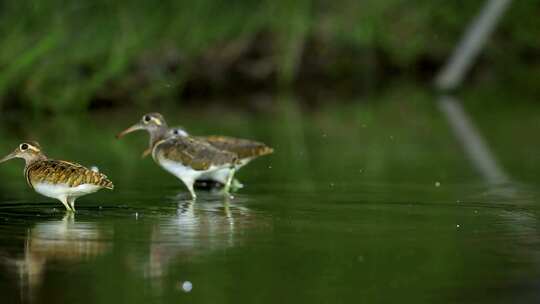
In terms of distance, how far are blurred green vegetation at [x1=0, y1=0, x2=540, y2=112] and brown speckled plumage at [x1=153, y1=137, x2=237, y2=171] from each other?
23.9 ft

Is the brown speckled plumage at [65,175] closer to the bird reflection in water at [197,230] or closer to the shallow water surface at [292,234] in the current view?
the shallow water surface at [292,234]

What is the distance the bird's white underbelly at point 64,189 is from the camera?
1039 centimetres

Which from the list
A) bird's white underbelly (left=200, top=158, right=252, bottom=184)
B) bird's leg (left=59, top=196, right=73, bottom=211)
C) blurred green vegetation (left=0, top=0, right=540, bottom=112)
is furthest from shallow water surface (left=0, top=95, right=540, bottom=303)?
blurred green vegetation (left=0, top=0, right=540, bottom=112)

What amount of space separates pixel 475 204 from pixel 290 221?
1733mm

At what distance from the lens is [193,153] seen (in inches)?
468

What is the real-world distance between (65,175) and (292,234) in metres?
1.86

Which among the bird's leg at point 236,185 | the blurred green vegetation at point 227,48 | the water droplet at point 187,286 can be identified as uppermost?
the blurred green vegetation at point 227,48

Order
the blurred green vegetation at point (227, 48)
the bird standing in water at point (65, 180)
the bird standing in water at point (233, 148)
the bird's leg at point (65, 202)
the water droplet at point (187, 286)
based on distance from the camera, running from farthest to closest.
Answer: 1. the blurred green vegetation at point (227, 48)
2. the bird standing in water at point (233, 148)
3. the bird's leg at point (65, 202)
4. the bird standing in water at point (65, 180)
5. the water droplet at point (187, 286)

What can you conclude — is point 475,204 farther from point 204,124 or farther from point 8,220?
point 204,124

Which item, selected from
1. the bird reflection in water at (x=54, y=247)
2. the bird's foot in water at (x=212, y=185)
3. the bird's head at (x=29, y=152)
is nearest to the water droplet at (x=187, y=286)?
the bird reflection in water at (x=54, y=247)

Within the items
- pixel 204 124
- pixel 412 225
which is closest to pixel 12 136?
pixel 204 124

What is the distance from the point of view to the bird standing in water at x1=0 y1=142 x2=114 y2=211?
1038 centimetres

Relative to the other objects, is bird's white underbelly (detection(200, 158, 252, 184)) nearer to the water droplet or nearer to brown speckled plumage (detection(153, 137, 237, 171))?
brown speckled plumage (detection(153, 137, 237, 171))

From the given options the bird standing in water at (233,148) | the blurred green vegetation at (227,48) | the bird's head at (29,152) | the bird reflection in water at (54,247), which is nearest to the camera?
the bird reflection in water at (54,247)
